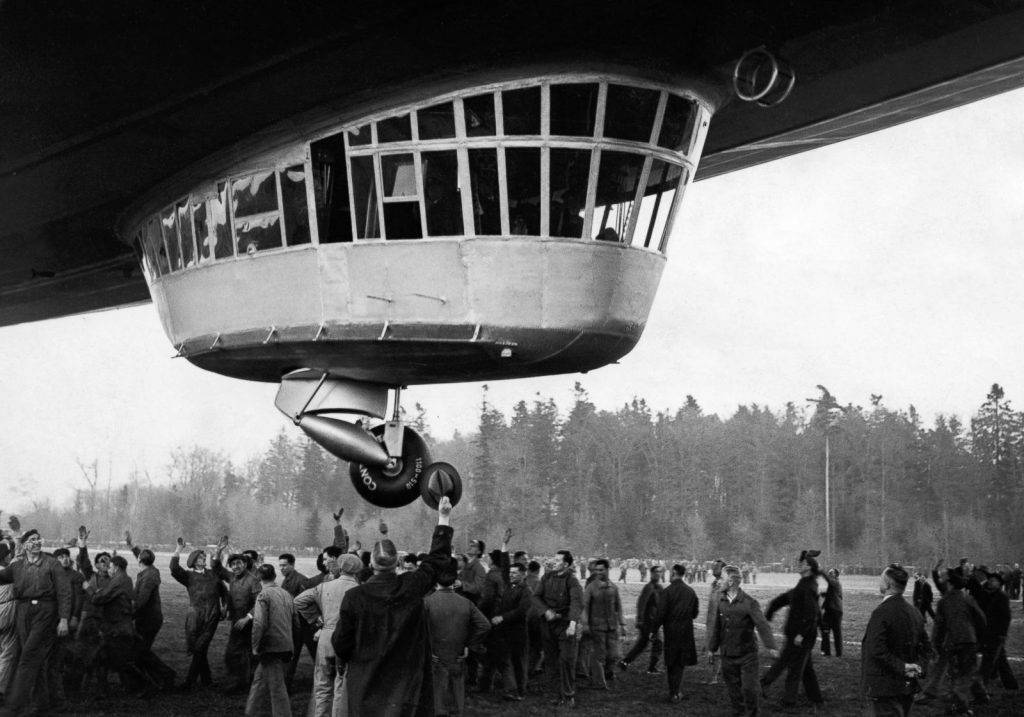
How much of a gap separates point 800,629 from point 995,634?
4877 millimetres

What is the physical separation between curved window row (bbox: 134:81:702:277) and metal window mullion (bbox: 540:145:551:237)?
0.05 feet

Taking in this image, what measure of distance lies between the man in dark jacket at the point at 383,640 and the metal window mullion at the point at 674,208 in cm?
898

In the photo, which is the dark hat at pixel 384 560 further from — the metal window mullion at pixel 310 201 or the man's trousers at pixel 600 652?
the man's trousers at pixel 600 652

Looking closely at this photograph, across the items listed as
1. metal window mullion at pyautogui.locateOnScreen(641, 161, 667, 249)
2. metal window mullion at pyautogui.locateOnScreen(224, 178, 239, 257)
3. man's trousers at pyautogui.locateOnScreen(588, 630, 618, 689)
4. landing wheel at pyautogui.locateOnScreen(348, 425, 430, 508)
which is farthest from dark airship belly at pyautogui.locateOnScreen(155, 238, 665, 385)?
man's trousers at pyautogui.locateOnScreen(588, 630, 618, 689)

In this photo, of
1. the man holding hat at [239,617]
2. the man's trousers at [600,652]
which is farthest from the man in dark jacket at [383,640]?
the man's trousers at [600,652]

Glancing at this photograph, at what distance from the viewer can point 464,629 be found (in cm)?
1239

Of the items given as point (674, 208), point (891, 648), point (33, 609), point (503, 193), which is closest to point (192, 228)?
point (503, 193)

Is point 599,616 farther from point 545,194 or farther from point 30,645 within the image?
point 30,645

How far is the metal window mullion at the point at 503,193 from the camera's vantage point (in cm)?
1517

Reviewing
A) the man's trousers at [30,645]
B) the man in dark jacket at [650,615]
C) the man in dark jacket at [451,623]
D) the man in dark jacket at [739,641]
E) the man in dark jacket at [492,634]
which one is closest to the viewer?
the man in dark jacket at [451,623]

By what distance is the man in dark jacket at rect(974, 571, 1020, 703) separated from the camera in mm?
18922

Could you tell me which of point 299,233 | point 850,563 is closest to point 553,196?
point 299,233

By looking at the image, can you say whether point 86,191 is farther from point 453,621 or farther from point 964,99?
point 964,99

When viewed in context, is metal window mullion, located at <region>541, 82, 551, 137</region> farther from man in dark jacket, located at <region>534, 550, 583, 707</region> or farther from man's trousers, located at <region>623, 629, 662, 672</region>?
man's trousers, located at <region>623, 629, 662, 672</region>
